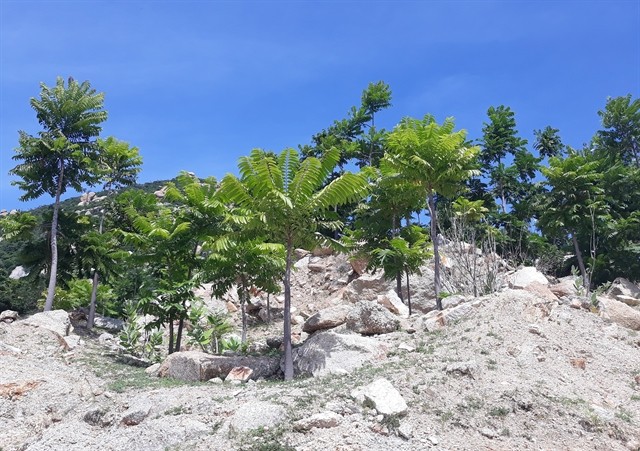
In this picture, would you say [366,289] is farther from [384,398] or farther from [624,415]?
[384,398]

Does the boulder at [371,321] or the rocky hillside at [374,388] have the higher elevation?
the boulder at [371,321]

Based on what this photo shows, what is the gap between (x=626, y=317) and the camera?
12336mm

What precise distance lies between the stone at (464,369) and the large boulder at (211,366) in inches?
168

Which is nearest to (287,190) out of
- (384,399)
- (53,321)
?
(384,399)

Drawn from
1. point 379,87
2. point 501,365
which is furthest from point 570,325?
point 379,87

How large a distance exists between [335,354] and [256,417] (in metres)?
3.57

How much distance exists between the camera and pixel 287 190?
458 inches

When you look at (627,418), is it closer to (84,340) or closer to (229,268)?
(229,268)

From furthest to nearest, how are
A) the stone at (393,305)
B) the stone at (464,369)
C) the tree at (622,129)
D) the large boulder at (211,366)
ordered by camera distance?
the tree at (622,129) → the stone at (393,305) → the large boulder at (211,366) → the stone at (464,369)

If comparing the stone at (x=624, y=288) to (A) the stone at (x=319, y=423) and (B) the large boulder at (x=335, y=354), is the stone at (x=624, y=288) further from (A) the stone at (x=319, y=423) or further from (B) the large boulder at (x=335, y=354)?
(A) the stone at (x=319, y=423)

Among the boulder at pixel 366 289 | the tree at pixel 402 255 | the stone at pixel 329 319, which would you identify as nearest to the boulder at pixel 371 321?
the stone at pixel 329 319

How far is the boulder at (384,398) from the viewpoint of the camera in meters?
7.29

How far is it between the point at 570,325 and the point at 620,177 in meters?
23.0

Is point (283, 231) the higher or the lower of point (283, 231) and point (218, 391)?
the higher
